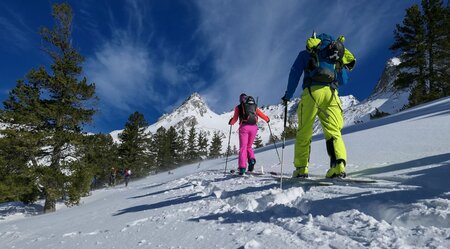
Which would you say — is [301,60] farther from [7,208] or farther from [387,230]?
[7,208]

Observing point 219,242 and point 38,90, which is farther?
point 38,90

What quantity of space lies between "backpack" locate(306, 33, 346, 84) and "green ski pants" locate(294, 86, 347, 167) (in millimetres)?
178

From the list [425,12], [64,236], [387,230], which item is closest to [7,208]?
[64,236]

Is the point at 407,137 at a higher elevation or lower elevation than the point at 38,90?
lower

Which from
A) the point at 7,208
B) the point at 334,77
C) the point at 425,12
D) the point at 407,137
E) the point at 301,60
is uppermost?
the point at 425,12

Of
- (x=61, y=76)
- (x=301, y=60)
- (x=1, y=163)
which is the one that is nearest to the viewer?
(x=301, y=60)

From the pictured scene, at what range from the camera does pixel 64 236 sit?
4.80 metres

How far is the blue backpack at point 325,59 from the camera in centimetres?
518

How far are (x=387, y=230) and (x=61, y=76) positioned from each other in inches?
690

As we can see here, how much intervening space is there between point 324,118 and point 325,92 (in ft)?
1.34

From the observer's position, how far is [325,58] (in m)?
5.25

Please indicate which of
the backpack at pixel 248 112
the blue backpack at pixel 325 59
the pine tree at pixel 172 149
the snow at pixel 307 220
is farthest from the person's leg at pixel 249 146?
the pine tree at pixel 172 149

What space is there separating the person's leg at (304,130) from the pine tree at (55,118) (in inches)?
525

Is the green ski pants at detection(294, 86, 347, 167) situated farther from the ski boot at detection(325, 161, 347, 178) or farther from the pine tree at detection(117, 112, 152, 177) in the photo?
the pine tree at detection(117, 112, 152, 177)
